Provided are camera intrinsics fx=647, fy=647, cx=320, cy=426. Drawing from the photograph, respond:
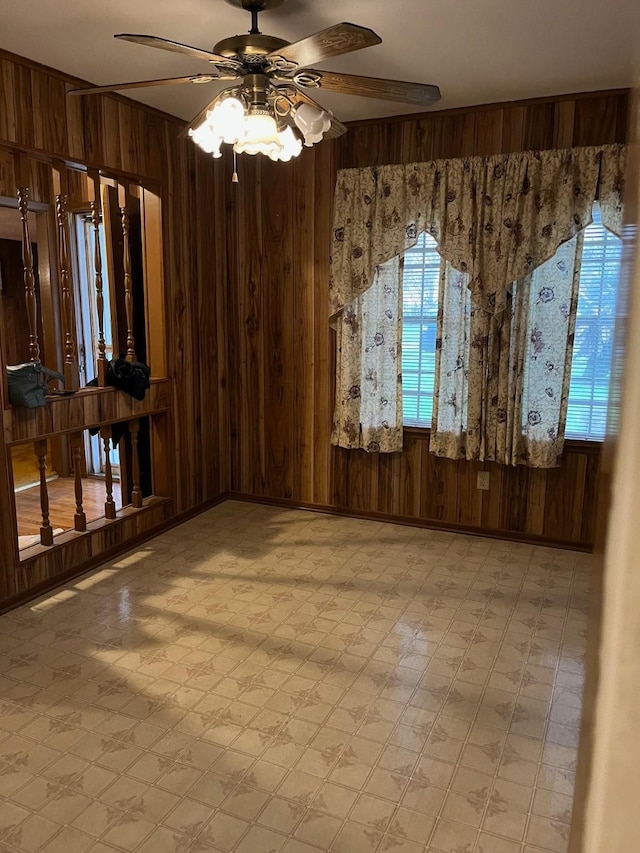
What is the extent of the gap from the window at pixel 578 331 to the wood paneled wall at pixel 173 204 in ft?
4.49

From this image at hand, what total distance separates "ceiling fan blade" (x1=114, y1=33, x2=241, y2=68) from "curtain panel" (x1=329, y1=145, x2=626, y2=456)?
190 centimetres

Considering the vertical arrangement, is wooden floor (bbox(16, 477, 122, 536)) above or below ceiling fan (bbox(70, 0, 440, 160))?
below

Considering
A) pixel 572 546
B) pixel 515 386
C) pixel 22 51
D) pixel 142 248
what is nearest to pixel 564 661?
pixel 572 546

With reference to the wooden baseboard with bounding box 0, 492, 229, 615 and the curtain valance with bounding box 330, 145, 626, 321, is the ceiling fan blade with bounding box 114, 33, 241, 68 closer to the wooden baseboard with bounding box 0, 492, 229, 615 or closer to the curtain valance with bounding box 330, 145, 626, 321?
the curtain valance with bounding box 330, 145, 626, 321

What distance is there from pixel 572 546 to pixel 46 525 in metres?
3.05

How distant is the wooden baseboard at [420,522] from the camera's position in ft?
13.1

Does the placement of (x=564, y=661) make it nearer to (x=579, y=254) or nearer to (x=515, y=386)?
(x=515, y=386)

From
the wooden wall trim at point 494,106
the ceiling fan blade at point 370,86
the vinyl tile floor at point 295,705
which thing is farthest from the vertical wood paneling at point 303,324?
the ceiling fan blade at point 370,86

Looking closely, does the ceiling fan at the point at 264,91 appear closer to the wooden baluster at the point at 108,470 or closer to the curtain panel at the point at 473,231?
the curtain panel at the point at 473,231

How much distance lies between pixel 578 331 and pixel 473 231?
85 cm

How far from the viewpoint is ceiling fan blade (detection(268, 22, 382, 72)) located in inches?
72.0

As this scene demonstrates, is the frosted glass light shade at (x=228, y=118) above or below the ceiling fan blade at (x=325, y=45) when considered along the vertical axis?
below

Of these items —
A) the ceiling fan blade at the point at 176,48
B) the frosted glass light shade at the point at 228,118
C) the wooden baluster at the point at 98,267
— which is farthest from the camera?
the wooden baluster at the point at 98,267

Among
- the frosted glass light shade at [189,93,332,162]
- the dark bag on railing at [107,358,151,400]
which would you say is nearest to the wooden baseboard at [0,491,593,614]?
the dark bag on railing at [107,358,151,400]
